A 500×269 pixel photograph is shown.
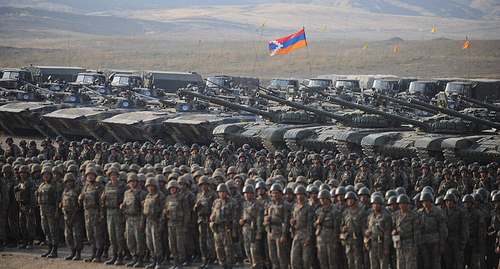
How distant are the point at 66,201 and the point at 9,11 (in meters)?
111

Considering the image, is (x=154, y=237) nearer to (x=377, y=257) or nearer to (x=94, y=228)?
(x=94, y=228)

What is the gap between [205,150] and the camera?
18.9m

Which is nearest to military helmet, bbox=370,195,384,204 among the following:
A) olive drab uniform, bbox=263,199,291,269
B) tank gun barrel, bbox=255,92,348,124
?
olive drab uniform, bbox=263,199,291,269

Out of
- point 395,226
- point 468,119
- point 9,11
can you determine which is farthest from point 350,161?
point 9,11

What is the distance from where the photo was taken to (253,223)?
39.1 feet

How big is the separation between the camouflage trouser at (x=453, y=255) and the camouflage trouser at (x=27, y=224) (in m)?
6.42

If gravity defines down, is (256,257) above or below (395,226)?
below

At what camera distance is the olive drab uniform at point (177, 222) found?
12.5 meters

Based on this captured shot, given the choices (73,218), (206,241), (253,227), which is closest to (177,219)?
(206,241)

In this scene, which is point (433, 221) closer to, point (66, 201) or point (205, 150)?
point (66, 201)

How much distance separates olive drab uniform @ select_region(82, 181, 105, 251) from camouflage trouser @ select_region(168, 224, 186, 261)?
121cm

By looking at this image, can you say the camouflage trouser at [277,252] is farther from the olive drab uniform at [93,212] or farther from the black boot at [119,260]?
the olive drab uniform at [93,212]

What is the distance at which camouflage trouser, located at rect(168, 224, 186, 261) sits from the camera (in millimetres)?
12555

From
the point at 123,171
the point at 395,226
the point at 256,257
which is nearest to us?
the point at 395,226
